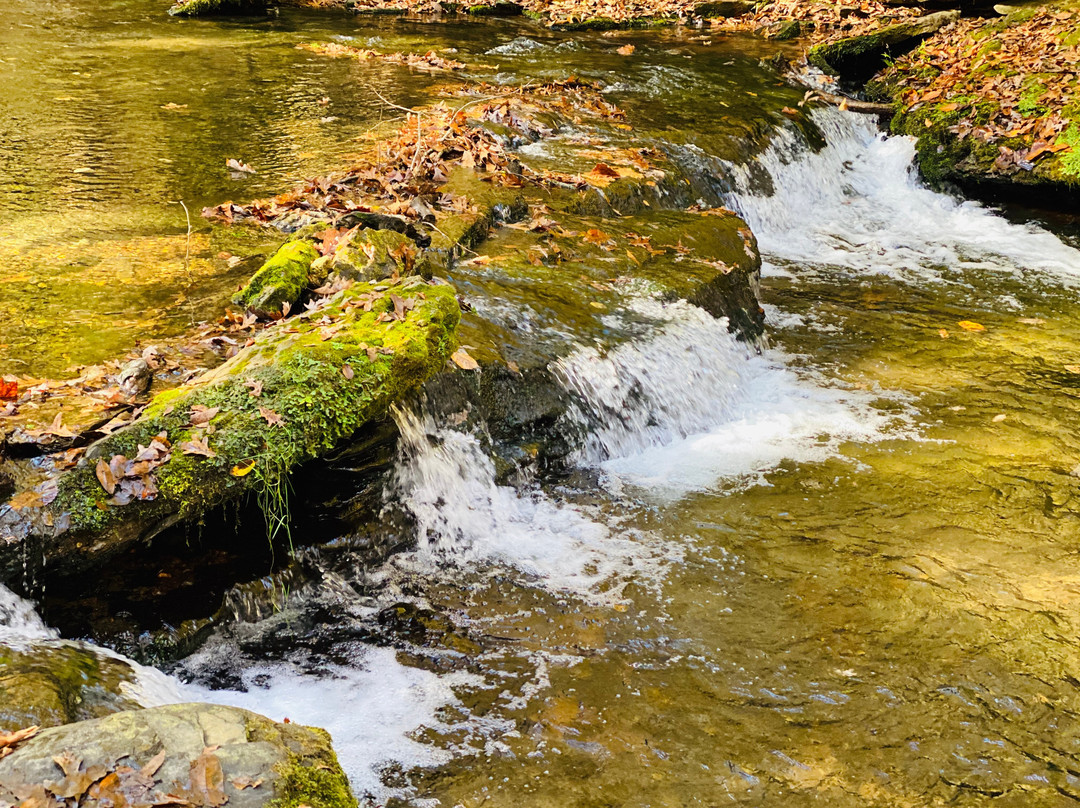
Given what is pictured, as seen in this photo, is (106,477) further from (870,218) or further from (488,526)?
(870,218)

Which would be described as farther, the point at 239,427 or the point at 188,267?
the point at 188,267

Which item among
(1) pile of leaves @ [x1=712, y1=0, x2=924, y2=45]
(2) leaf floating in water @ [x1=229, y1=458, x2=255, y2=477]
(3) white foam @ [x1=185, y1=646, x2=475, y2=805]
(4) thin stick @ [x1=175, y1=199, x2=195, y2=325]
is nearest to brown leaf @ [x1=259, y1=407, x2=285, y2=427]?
(2) leaf floating in water @ [x1=229, y1=458, x2=255, y2=477]

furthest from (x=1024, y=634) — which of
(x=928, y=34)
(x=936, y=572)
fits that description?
(x=928, y=34)

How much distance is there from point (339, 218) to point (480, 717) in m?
3.96

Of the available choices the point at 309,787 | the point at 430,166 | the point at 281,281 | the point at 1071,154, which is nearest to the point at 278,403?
the point at 281,281

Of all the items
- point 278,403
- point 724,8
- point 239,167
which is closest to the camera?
point 278,403

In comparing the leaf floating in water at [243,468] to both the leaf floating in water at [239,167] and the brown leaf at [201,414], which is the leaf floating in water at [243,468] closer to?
the brown leaf at [201,414]

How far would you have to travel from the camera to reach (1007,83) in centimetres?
1230

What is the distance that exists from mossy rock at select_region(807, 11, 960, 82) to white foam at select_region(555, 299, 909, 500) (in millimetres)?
9945

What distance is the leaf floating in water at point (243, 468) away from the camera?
13.3 feet

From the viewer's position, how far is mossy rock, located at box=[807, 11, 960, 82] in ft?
48.9

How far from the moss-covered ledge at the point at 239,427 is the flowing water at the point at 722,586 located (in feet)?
1.58

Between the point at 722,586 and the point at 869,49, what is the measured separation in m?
13.1

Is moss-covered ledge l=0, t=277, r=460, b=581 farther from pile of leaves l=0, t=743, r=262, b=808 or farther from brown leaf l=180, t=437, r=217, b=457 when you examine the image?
pile of leaves l=0, t=743, r=262, b=808
